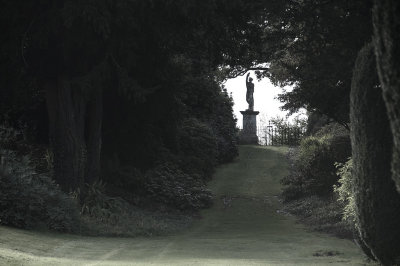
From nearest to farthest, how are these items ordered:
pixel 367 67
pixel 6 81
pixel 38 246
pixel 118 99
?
pixel 367 67 < pixel 38 246 < pixel 6 81 < pixel 118 99

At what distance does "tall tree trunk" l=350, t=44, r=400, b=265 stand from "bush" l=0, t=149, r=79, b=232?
280 inches

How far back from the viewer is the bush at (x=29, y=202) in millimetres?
11969

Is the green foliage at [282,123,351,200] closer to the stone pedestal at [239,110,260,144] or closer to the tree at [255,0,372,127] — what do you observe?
the tree at [255,0,372,127]

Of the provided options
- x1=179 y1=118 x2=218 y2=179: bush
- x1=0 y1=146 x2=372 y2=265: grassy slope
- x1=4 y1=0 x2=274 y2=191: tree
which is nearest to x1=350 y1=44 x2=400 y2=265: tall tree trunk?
x1=0 y1=146 x2=372 y2=265: grassy slope

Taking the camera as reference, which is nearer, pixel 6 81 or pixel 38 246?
pixel 38 246

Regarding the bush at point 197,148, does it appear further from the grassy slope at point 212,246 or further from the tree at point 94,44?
the tree at point 94,44

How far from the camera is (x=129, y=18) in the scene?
13.9 metres

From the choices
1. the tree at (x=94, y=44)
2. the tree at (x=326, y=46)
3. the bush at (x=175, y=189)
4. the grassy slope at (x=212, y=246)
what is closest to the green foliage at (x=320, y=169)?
the grassy slope at (x=212, y=246)

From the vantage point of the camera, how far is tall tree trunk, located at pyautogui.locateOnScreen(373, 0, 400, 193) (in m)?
3.67

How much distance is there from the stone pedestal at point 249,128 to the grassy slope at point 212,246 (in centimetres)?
1704

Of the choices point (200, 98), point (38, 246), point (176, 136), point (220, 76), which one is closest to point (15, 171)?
point (38, 246)

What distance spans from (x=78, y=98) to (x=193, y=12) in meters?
4.27

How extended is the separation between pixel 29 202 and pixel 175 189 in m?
9.01

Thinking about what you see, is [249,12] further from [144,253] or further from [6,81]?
[144,253]
